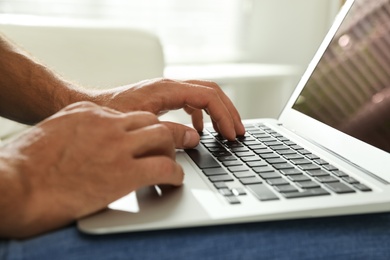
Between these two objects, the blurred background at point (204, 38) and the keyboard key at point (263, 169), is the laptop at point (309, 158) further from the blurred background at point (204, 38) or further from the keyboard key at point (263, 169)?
the blurred background at point (204, 38)

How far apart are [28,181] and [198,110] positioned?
1.35ft

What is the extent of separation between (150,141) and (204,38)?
183 cm

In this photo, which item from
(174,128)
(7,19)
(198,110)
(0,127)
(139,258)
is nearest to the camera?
(139,258)

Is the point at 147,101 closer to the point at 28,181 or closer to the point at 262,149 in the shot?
the point at 262,149

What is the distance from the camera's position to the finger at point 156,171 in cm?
45

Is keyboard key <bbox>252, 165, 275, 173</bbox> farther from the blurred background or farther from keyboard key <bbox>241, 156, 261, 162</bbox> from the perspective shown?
the blurred background

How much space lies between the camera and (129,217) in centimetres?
44

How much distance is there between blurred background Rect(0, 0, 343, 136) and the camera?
1.42 meters

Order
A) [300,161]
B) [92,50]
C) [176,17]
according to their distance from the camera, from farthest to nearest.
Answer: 1. [176,17]
2. [92,50]
3. [300,161]

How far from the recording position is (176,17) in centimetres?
217

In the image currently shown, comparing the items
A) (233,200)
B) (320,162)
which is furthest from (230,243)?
(320,162)

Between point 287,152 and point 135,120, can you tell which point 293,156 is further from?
point 135,120

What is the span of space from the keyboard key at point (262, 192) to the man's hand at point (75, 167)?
84mm

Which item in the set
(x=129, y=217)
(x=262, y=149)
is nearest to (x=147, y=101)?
(x=262, y=149)
